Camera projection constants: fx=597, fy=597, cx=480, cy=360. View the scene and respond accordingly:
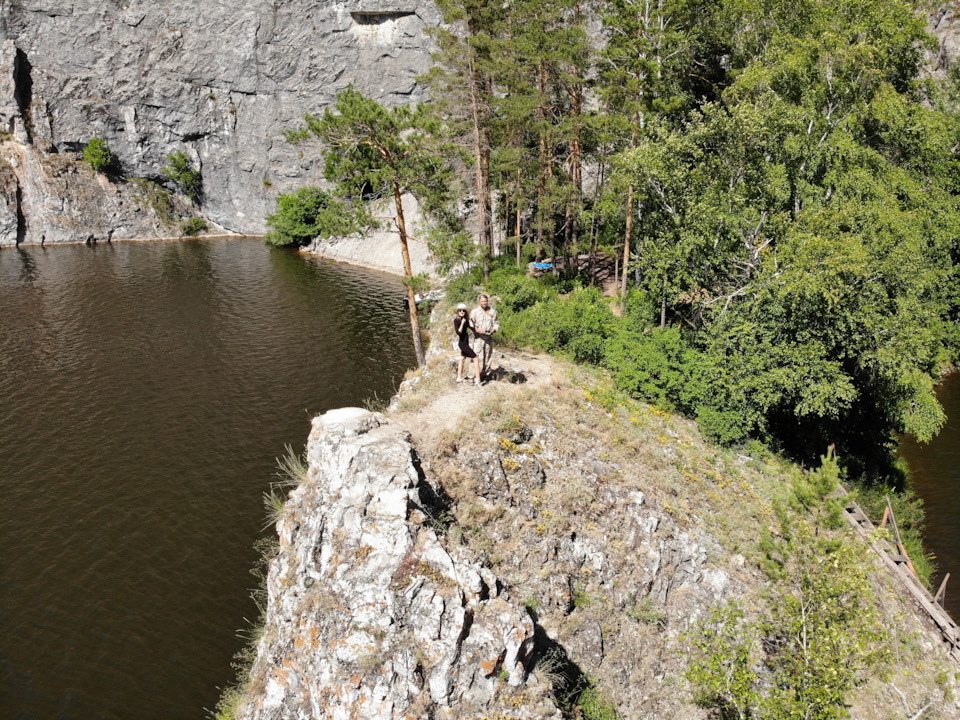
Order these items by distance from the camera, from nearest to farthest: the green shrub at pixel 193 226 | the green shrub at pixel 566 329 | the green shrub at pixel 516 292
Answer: the green shrub at pixel 566 329 → the green shrub at pixel 516 292 → the green shrub at pixel 193 226

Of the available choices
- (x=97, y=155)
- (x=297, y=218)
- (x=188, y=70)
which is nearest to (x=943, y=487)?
(x=297, y=218)

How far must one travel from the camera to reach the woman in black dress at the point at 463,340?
15.0 m

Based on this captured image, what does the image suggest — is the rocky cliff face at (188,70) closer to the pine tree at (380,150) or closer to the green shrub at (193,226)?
the green shrub at (193,226)

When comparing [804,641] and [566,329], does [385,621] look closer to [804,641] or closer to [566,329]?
[804,641]

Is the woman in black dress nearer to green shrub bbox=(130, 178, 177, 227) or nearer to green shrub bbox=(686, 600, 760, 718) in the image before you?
green shrub bbox=(686, 600, 760, 718)

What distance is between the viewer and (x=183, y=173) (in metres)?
61.6

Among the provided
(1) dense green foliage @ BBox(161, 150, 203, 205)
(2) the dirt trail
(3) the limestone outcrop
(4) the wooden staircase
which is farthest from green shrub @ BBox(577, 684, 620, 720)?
(1) dense green foliage @ BBox(161, 150, 203, 205)

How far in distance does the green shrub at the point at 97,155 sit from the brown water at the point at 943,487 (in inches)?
2693

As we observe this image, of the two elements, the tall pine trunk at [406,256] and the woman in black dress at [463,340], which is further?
the tall pine trunk at [406,256]

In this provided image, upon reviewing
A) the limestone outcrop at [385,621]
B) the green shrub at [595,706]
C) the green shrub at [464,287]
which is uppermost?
the green shrub at [464,287]

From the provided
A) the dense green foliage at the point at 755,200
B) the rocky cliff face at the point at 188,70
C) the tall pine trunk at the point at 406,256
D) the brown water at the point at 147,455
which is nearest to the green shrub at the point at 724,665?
the dense green foliage at the point at 755,200

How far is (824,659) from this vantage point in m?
10.5

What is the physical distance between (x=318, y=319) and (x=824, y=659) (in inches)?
1253

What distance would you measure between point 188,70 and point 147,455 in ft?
171
